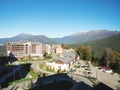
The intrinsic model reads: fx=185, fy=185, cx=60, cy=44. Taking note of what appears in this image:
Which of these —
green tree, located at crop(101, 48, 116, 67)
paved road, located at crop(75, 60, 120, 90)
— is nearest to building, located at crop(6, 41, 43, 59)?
green tree, located at crop(101, 48, 116, 67)

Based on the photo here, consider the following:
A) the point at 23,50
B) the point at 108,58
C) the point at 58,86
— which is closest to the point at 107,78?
the point at 58,86

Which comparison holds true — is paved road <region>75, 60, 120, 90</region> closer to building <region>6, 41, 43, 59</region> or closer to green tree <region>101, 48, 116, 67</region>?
green tree <region>101, 48, 116, 67</region>

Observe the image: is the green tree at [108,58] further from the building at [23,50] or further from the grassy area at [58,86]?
the grassy area at [58,86]

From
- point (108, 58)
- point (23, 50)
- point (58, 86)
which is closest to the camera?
point (58, 86)

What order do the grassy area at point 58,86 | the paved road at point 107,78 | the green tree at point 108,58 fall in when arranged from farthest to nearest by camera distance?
the green tree at point 108,58, the paved road at point 107,78, the grassy area at point 58,86

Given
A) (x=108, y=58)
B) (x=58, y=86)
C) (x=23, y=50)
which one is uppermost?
(x=23, y=50)

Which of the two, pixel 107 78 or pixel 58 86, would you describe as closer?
pixel 58 86

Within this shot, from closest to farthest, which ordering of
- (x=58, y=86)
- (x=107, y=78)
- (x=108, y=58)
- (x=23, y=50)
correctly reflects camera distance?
(x=58, y=86), (x=107, y=78), (x=108, y=58), (x=23, y=50)

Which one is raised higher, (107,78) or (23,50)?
(23,50)

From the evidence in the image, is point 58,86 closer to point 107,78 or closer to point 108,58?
point 107,78

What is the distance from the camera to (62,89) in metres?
41.6

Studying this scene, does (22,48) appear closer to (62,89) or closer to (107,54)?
(107,54)

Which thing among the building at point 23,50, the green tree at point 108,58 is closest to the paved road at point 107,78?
the green tree at point 108,58

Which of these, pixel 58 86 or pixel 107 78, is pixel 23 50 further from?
pixel 58 86
